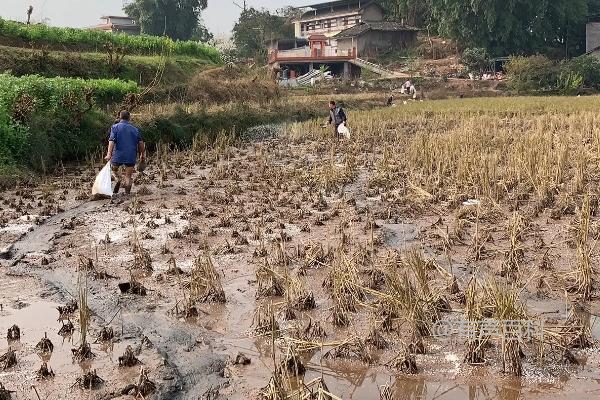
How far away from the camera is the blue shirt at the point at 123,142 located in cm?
1000

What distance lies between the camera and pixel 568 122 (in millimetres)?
16844

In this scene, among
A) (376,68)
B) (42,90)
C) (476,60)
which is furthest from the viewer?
(376,68)

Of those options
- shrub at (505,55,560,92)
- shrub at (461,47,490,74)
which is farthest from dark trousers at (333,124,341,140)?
shrub at (461,47,490,74)

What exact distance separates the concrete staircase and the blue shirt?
3383 centimetres

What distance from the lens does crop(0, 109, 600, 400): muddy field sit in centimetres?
397

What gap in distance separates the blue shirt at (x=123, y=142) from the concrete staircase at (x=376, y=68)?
111 feet

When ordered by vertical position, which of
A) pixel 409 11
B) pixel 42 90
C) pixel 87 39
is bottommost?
pixel 42 90

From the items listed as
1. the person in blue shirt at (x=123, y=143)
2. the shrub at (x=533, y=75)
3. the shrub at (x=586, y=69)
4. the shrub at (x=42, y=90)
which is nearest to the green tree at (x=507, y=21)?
the shrub at (x=533, y=75)

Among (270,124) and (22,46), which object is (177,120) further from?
(22,46)

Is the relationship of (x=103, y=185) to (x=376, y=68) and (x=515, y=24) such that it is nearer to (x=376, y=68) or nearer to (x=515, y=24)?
(x=376, y=68)

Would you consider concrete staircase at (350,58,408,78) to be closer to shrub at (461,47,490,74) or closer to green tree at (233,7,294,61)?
shrub at (461,47,490,74)

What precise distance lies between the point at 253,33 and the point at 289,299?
4878 centimetres

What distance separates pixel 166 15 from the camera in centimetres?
5112

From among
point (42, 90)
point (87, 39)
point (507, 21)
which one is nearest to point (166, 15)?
point (507, 21)
